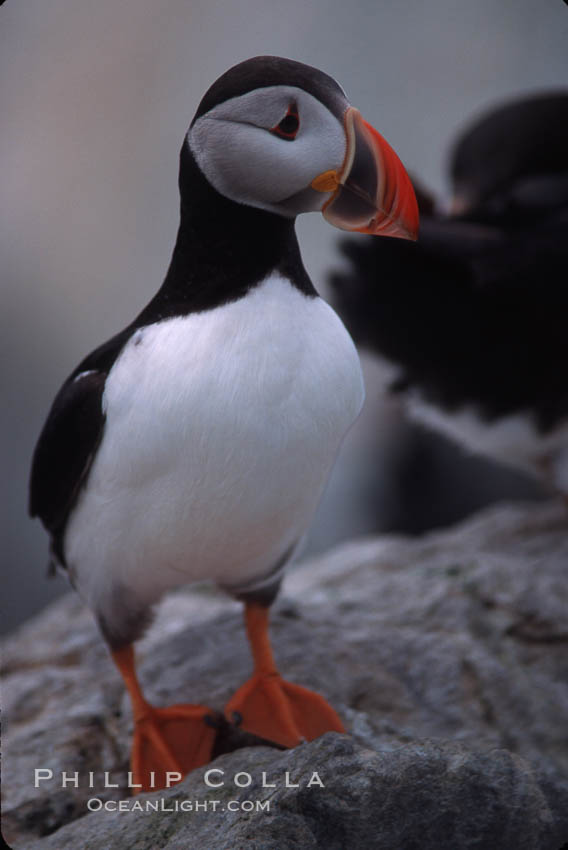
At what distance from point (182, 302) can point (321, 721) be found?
50 cm

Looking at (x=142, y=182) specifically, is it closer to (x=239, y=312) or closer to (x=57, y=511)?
(x=239, y=312)

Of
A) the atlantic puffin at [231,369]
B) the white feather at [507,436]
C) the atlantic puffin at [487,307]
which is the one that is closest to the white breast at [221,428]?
the atlantic puffin at [231,369]

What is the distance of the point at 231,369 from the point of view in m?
0.79

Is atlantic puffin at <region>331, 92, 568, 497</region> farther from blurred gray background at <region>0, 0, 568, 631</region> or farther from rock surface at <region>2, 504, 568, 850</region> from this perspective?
blurred gray background at <region>0, 0, 568, 631</region>

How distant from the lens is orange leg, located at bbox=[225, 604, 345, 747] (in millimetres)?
986

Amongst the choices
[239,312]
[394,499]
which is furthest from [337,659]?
[394,499]

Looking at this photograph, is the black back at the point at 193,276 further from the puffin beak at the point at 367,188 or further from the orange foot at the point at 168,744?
the orange foot at the point at 168,744

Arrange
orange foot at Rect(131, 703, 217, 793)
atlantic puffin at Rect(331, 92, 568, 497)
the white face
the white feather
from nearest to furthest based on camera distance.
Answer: the white face → orange foot at Rect(131, 703, 217, 793) → atlantic puffin at Rect(331, 92, 568, 497) → the white feather

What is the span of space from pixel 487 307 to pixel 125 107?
0.83 meters

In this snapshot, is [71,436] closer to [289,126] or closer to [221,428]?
[221,428]

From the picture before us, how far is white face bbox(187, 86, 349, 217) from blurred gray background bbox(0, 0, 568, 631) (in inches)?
2.9

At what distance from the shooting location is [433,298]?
1.56 meters

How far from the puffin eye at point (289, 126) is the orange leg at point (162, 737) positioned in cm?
58

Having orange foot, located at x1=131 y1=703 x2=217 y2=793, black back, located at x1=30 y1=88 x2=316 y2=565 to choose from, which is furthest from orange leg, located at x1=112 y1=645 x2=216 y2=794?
black back, located at x1=30 y1=88 x2=316 y2=565
